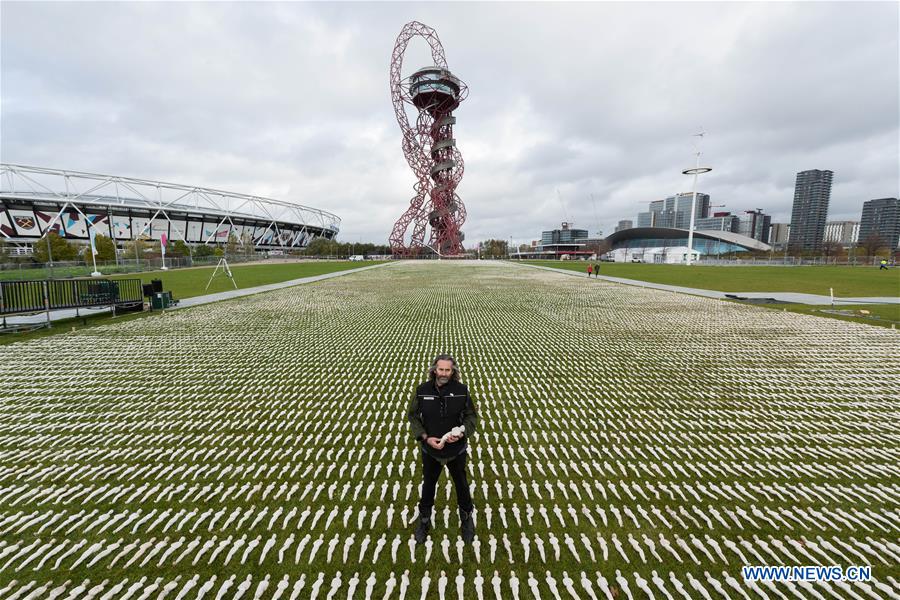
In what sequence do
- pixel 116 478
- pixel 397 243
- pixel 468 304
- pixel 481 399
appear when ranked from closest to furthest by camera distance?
pixel 116 478, pixel 481 399, pixel 468 304, pixel 397 243

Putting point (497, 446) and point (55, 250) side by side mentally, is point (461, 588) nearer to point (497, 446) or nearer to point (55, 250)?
point (497, 446)

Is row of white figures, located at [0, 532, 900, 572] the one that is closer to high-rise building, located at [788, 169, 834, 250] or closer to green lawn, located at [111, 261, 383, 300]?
green lawn, located at [111, 261, 383, 300]

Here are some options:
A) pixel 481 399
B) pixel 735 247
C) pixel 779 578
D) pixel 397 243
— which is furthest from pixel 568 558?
pixel 735 247

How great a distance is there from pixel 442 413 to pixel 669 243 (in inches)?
5148

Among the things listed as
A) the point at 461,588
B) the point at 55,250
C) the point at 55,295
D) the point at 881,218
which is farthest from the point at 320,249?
the point at 881,218

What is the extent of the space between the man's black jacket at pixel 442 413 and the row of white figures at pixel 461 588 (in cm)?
83

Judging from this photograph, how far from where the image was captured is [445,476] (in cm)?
358

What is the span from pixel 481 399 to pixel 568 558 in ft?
9.12

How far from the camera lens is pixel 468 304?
1493cm

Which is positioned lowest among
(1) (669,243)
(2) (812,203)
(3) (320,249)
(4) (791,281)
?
(4) (791,281)

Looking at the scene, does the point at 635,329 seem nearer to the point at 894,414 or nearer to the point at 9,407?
the point at 894,414

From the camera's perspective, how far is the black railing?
9523 millimetres

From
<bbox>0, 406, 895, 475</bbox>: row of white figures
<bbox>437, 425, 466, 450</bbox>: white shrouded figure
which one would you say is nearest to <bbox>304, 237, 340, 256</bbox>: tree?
<bbox>0, 406, 895, 475</bbox>: row of white figures

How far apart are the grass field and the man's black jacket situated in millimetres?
791
